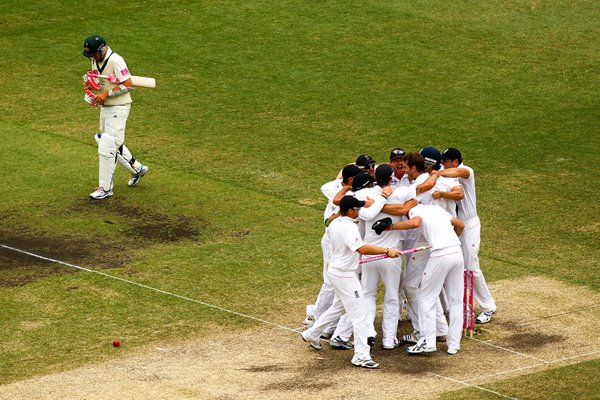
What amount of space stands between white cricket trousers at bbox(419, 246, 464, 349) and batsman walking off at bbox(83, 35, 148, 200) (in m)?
6.88

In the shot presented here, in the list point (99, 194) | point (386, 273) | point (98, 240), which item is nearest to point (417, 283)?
point (386, 273)

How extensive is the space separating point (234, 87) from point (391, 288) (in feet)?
37.4

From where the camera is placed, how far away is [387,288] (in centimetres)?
1415

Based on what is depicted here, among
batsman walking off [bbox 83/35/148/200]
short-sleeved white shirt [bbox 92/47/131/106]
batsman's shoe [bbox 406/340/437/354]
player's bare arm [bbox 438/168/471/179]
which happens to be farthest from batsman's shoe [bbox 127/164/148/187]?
batsman's shoe [bbox 406/340/437/354]

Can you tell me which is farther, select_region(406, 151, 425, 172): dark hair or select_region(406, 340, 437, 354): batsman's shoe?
select_region(406, 151, 425, 172): dark hair

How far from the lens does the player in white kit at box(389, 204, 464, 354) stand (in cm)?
1390

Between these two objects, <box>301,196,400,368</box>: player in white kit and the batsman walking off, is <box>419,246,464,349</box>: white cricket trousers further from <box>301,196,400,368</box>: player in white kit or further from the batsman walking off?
the batsman walking off

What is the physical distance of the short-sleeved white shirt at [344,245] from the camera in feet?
43.8

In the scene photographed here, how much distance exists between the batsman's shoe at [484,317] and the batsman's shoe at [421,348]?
1.25m

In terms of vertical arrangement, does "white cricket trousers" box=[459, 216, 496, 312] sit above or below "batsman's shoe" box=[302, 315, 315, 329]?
above

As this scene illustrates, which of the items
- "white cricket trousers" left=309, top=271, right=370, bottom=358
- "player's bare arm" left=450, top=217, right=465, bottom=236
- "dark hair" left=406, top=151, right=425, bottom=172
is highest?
"dark hair" left=406, top=151, right=425, bottom=172

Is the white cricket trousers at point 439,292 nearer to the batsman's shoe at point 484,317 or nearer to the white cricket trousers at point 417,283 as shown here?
the white cricket trousers at point 417,283

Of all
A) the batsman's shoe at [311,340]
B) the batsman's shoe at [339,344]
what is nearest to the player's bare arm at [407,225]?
the batsman's shoe at [339,344]

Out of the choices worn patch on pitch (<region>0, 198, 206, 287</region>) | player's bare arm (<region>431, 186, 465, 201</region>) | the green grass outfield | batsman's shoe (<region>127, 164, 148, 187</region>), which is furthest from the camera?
→ batsman's shoe (<region>127, 164, 148, 187</region>)
